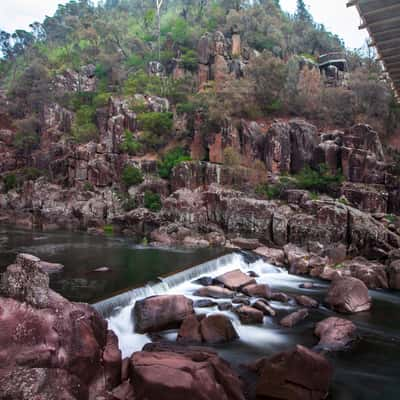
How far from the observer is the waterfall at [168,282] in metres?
10.6

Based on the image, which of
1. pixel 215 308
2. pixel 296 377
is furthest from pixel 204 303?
pixel 296 377

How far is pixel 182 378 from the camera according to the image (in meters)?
6.04

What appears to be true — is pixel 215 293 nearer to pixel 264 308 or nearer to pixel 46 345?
pixel 264 308

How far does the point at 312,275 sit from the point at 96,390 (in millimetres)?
12891

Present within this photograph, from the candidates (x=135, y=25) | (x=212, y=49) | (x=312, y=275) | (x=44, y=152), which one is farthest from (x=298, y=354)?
(x=135, y=25)

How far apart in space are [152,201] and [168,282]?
18.3 metres

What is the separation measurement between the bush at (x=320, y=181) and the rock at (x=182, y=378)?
22.8 metres

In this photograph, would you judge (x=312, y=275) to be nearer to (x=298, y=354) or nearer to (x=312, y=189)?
(x=298, y=354)

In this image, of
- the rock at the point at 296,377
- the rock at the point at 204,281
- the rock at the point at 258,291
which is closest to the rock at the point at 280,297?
the rock at the point at 258,291

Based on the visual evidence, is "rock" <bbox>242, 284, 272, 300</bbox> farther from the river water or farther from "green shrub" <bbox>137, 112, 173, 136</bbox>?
"green shrub" <bbox>137, 112, 173, 136</bbox>

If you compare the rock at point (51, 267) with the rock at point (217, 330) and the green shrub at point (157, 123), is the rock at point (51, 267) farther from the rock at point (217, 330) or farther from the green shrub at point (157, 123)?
the green shrub at point (157, 123)

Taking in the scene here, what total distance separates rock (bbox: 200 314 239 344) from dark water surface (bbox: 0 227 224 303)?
12.2ft

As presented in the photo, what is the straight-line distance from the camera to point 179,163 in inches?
1270

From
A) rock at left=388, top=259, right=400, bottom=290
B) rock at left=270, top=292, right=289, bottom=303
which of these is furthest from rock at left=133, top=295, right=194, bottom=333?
rock at left=388, top=259, right=400, bottom=290
